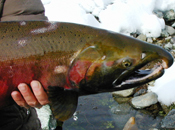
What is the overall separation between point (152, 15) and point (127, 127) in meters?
4.76

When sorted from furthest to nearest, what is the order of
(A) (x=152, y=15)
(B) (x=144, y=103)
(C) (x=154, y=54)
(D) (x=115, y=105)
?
(A) (x=152, y=15) < (D) (x=115, y=105) < (B) (x=144, y=103) < (C) (x=154, y=54)

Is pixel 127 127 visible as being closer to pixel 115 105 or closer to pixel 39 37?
pixel 115 105

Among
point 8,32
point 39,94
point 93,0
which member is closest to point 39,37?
point 8,32

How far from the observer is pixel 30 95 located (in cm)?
180

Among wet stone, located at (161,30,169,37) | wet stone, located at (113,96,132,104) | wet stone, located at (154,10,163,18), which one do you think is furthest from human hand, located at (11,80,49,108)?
wet stone, located at (154,10,163,18)

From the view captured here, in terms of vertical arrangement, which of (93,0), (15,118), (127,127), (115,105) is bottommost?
(115,105)

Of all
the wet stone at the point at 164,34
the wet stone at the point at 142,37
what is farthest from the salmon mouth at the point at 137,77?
the wet stone at the point at 164,34

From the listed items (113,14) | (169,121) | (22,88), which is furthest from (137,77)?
(113,14)

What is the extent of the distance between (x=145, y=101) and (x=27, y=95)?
289cm

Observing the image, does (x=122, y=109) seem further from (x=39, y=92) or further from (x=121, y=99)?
(x=39, y=92)

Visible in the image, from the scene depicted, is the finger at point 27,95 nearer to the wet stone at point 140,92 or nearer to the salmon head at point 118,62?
the salmon head at point 118,62

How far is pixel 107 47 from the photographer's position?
5.22ft

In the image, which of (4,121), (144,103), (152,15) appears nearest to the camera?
(4,121)

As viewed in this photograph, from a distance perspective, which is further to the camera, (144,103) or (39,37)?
(144,103)
